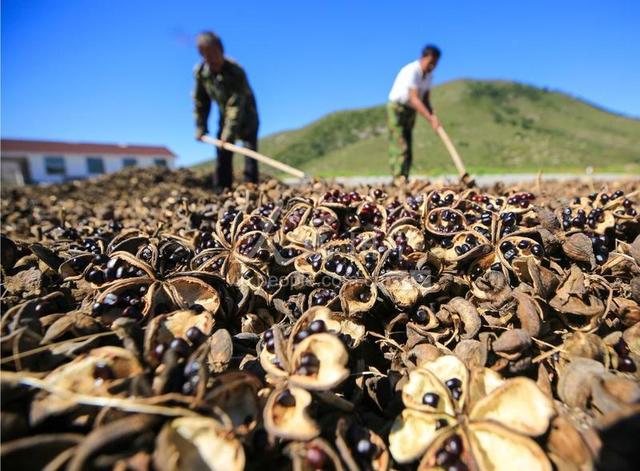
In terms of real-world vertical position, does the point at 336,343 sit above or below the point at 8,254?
below

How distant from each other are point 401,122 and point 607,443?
665 centimetres

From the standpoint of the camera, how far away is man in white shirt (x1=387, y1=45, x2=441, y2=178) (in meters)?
6.86

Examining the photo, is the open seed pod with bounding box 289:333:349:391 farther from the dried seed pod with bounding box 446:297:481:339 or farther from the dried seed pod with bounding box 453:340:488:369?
the dried seed pod with bounding box 446:297:481:339

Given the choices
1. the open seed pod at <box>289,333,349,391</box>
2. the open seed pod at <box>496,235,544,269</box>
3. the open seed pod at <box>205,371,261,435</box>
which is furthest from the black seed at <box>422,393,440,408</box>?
the open seed pod at <box>496,235,544,269</box>

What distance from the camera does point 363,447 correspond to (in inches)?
50.2

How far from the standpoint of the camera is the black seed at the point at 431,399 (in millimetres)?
1348

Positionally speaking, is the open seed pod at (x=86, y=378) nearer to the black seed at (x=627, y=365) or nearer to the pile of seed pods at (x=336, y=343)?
the pile of seed pods at (x=336, y=343)

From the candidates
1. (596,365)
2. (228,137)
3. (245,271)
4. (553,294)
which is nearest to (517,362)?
(596,365)

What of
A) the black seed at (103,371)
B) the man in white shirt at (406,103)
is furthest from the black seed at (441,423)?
the man in white shirt at (406,103)

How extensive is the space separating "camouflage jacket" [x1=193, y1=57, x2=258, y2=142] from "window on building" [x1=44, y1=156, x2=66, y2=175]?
40486 millimetres

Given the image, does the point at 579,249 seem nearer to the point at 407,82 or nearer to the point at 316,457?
the point at 316,457

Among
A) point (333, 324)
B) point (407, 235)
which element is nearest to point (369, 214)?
point (407, 235)

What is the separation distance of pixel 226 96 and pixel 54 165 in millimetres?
41228

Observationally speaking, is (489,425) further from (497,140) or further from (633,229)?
(497,140)
